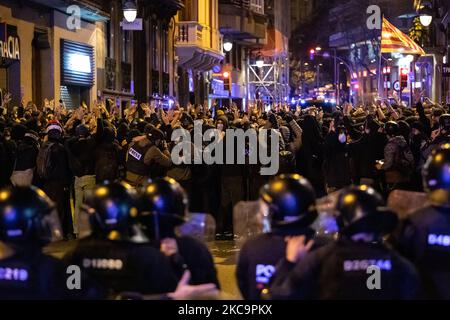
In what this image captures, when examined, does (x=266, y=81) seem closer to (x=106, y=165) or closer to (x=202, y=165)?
(x=202, y=165)

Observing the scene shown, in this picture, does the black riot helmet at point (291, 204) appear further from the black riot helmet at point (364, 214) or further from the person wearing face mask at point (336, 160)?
the person wearing face mask at point (336, 160)

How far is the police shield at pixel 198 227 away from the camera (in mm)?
5555

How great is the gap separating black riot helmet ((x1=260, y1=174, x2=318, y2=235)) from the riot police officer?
1.21 m

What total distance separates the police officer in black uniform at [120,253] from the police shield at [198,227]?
0.37 metres

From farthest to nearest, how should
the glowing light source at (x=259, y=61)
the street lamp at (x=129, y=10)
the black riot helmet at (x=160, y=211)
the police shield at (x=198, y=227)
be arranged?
the glowing light source at (x=259, y=61)
the street lamp at (x=129, y=10)
the police shield at (x=198, y=227)
the black riot helmet at (x=160, y=211)

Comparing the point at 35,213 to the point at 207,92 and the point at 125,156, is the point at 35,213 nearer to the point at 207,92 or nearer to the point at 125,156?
the point at 125,156

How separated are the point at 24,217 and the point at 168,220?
2.96 ft

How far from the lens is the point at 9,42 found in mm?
22375

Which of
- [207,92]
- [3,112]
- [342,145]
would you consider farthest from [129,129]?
[207,92]

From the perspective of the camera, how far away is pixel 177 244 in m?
5.45

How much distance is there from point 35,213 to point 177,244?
100cm

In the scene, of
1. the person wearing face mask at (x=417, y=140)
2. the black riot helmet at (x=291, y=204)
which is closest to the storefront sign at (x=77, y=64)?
the person wearing face mask at (x=417, y=140)

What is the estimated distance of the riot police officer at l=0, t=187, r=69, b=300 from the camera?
475cm

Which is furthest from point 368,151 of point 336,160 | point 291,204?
point 291,204
